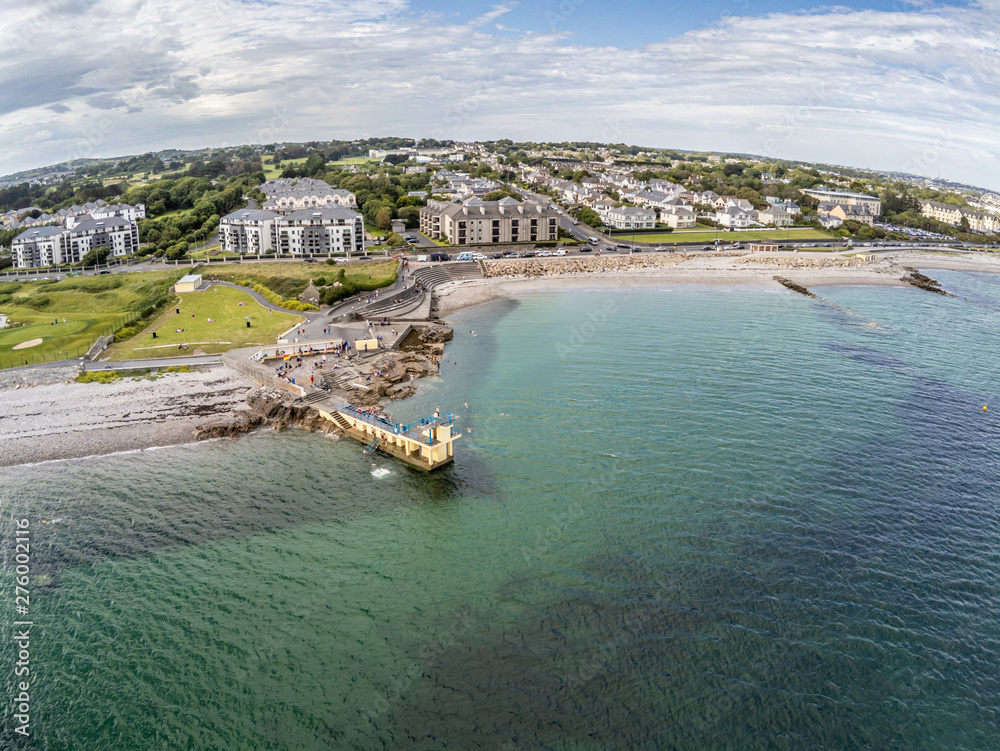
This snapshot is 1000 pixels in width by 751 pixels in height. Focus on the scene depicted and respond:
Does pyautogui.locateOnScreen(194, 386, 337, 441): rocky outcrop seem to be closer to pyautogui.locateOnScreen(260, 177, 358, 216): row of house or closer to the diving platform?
the diving platform

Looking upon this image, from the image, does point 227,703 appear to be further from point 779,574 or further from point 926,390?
point 926,390

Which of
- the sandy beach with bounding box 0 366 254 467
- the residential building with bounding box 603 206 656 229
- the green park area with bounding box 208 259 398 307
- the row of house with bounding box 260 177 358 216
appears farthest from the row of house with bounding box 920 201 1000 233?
the sandy beach with bounding box 0 366 254 467

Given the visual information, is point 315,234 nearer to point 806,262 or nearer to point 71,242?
point 71,242

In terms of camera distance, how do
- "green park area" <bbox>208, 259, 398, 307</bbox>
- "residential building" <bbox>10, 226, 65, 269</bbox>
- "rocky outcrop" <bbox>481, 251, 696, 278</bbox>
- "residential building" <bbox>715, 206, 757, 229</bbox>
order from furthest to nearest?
1. "residential building" <bbox>715, 206, 757, 229</bbox>
2. "residential building" <bbox>10, 226, 65, 269</bbox>
3. "rocky outcrop" <bbox>481, 251, 696, 278</bbox>
4. "green park area" <bbox>208, 259, 398, 307</bbox>

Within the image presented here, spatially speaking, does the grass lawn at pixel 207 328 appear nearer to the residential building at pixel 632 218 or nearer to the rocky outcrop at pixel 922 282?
the residential building at pixel 632 218

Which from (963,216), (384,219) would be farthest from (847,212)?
(384,219)
